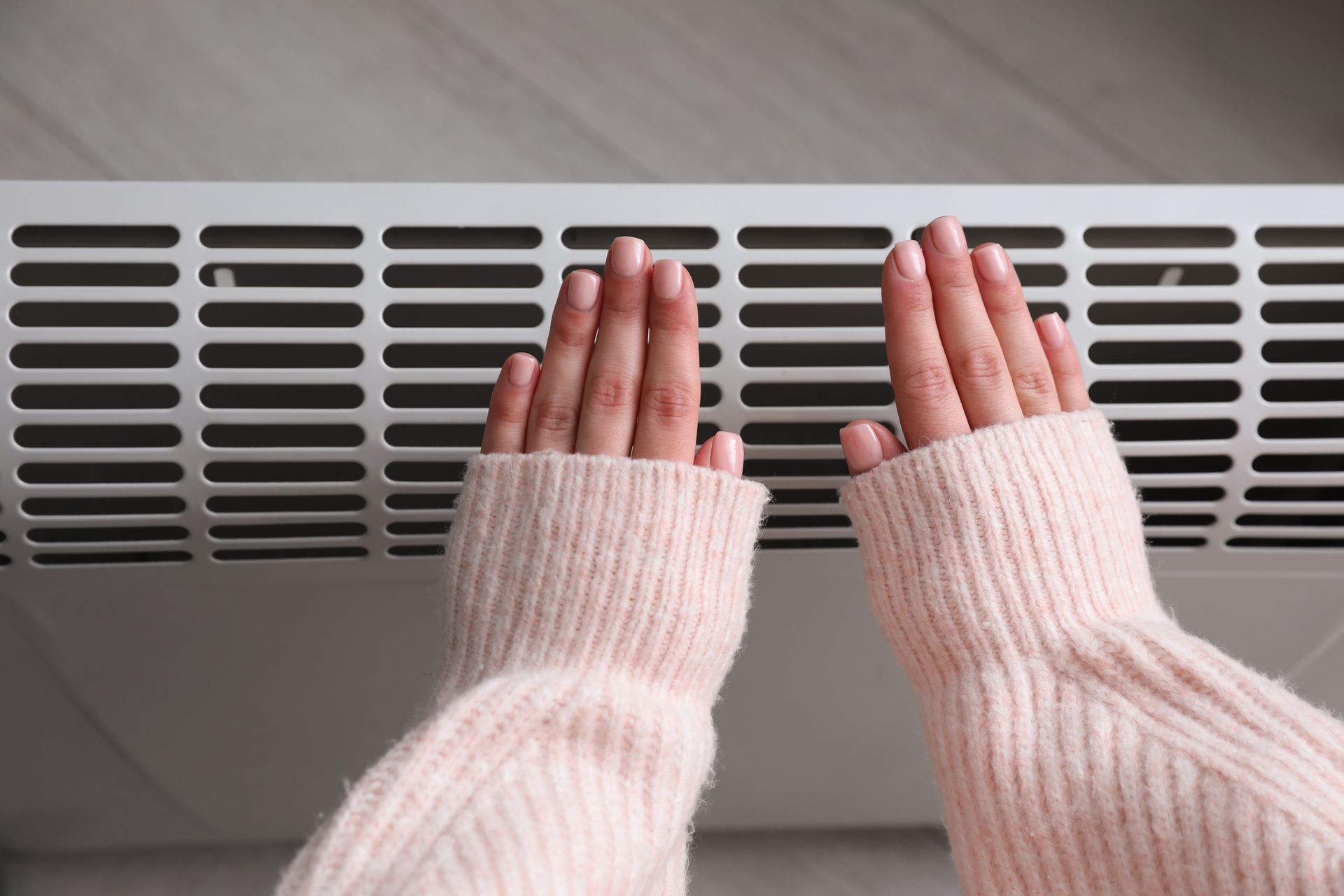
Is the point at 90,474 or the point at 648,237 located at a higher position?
the point at 648,237

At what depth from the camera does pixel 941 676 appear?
17.1 inches

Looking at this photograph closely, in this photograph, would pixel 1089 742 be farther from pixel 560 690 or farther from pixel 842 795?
pixel 842 795

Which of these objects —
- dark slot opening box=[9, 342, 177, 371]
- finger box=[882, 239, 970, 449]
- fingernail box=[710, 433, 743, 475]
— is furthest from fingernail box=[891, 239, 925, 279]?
dark slot opening box=[9, 342, 177, 371]

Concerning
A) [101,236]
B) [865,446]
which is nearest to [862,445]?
[865,446]

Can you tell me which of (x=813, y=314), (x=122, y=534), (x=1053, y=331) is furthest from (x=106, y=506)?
(x=1053, y=331)

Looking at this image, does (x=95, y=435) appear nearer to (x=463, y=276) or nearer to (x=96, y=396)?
(x=96, y=396)

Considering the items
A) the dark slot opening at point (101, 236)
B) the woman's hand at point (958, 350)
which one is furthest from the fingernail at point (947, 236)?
the dark slot opening at point (101, 236)

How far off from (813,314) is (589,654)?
18 centimetres

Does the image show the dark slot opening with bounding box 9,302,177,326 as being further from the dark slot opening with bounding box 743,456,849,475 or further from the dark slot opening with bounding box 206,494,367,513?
the dark slot opening with bounding box 743,456,849,475

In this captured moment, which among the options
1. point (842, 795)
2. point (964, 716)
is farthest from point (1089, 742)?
point (842, 795)

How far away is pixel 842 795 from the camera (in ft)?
2.28

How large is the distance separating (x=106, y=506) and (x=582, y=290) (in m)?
0.26

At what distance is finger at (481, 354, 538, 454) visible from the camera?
1.38ft

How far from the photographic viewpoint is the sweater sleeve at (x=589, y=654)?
1.18ft
